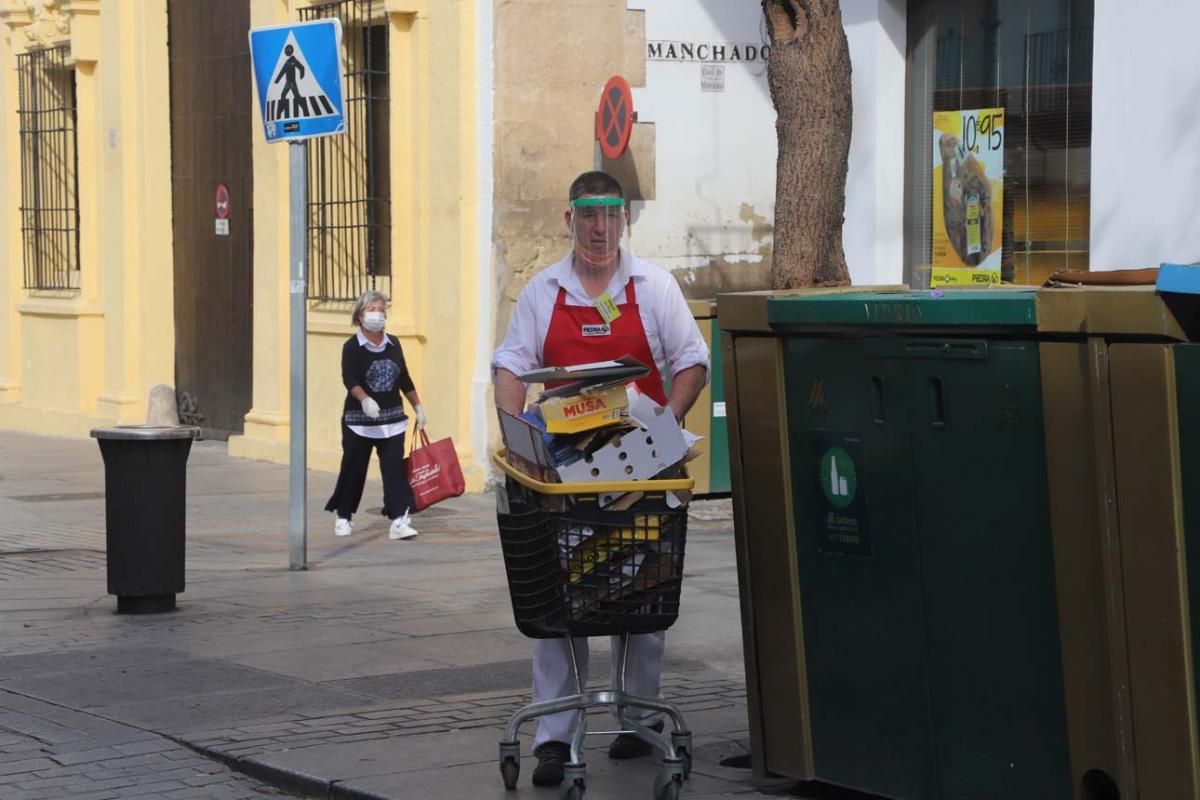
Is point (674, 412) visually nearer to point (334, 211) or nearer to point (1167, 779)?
point (1167, 779)

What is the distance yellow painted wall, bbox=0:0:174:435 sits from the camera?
20266mm

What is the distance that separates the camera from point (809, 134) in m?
11.9

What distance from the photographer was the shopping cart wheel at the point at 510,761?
630 cm

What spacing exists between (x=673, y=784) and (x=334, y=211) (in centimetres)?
1185

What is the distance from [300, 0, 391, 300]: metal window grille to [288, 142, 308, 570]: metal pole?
5.10 m

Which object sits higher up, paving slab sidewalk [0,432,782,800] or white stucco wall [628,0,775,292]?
white stucco wall [628,0,775,292]

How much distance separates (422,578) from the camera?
37.1 feet

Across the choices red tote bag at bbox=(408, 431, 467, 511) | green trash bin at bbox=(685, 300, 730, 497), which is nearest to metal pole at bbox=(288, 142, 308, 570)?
red tote bag at bbox=(408, 431, 467, 511)

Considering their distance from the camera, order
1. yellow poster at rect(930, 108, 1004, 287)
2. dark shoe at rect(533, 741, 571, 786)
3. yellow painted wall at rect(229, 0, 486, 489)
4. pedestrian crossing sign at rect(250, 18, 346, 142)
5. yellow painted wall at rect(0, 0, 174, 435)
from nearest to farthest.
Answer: dark shoe at rect(533, 741, 571, 786) → pedestrian crossing sign at rect(250, 18, 346, 142) → yellow poster at rect(930, 108, 1004, 287) → yellow painted wall at rect(229, 0, 486, 489) → yellow painted wall at rect(0, 0, 174, 435)

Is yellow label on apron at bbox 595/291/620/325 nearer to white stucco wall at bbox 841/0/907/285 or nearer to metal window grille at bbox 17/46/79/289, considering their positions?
white stucco wall at bbox 841/0/907/285

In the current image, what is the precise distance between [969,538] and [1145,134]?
7212 mm

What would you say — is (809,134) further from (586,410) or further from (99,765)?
(99,765)

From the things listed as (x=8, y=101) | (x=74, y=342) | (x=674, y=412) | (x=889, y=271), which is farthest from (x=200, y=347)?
(x=674, y=412)

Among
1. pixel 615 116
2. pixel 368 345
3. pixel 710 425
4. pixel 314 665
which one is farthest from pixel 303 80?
pixel 615 116
